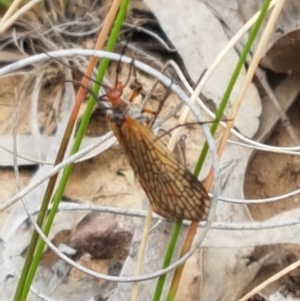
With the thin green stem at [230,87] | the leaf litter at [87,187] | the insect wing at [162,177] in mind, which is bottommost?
the leaf litter at [87,187]

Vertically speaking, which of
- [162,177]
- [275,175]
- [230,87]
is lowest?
[275,175]

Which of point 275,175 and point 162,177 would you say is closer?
point 162,177

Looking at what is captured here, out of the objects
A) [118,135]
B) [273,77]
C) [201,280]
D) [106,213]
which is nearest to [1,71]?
[118,135]

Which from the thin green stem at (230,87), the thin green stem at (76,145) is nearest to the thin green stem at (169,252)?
the thin green stem at (230,87)

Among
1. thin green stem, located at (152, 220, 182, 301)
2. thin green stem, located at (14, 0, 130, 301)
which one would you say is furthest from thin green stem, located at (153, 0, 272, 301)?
thin green stem, located at (14, 0, 130, 301)

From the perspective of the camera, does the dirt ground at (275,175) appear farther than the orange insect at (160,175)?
Yes

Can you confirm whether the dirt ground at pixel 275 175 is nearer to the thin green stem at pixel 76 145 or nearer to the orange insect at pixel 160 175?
the orange insect at pixel 160 175

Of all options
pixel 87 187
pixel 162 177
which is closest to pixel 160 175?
pixel 162 177

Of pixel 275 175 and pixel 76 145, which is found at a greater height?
pixel 76 145

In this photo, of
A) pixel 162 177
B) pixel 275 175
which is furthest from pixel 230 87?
pixel 275 175

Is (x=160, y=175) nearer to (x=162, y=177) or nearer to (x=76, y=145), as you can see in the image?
(x=162, y=177)

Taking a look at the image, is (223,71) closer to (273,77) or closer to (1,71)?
(273,77)
